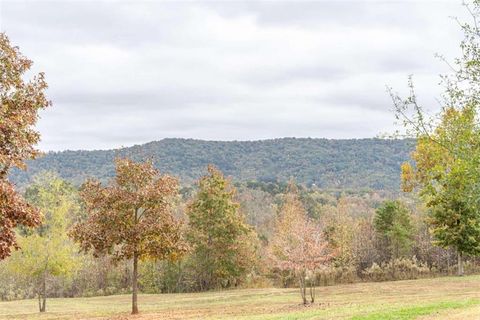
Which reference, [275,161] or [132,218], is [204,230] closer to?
[132,218]

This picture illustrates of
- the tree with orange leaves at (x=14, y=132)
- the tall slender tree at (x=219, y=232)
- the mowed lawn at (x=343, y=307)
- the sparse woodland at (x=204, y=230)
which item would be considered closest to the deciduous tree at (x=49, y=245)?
the sparse woodland at (x=204, y=230)

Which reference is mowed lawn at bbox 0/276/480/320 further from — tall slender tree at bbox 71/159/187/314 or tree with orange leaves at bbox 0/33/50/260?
tree with orange leaves at bbox 0/33/50/260

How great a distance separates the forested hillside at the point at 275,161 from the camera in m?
152

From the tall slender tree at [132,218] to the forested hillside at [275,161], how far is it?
11543 cm

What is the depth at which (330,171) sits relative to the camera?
160m

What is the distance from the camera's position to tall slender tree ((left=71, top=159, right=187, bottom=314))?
27.2 metres

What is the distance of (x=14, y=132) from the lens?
14875mm

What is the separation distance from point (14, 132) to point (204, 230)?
125ft

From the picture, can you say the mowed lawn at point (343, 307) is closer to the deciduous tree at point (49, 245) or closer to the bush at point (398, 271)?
the deciduous tree at point (49, 245)

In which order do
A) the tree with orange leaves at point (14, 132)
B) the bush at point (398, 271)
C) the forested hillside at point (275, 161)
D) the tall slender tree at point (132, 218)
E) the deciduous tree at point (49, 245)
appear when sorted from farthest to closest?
the forested hillside at point (275, 161) < the bush at point (398, 271) < the deciduous tree at point (49, 245) < the tall slender tree at point (132, 218) < the tree with orange leaves at point (14, 132)

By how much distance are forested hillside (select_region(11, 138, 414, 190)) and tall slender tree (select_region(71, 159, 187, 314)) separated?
115431 millimetres

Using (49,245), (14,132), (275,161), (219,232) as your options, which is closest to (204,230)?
(219,232)

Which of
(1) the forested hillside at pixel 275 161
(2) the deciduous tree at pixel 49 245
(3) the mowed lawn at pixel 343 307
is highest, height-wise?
(1) the forested hillside at pixel 275 161

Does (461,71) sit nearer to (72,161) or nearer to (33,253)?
(33,253)
